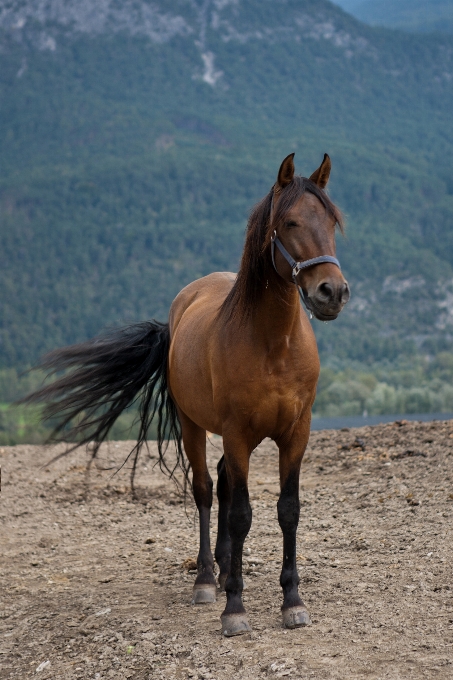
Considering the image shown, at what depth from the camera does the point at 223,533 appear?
572 cm

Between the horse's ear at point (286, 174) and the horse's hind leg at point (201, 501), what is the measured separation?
219cm

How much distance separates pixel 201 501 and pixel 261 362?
1.67 metres

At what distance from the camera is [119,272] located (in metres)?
120

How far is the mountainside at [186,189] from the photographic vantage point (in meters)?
108

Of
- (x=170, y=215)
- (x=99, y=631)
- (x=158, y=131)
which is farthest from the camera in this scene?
(x=158, y=131)

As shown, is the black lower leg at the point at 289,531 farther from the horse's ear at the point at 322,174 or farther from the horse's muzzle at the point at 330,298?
the horse's ear at the point at 322,174

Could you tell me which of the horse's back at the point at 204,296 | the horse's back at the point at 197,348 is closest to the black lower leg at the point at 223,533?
the horse's back at the point at 197,348

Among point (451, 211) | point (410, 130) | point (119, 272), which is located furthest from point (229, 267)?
point (410, 130)

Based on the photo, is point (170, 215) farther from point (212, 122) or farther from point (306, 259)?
point (306, 259)

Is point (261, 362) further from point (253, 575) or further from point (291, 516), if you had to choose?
point (253, 575)

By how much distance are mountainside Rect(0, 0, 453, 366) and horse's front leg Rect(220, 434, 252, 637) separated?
71.8 meters

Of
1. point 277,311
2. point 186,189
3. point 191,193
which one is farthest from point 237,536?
point 186,189

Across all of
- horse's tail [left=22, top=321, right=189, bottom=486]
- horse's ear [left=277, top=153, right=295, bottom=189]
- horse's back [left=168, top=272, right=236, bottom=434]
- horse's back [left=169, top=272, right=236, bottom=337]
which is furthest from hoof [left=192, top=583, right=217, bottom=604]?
horse's ear [left=277, top=153, right=295, bottom=189]

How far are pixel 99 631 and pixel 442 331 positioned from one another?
355ft
